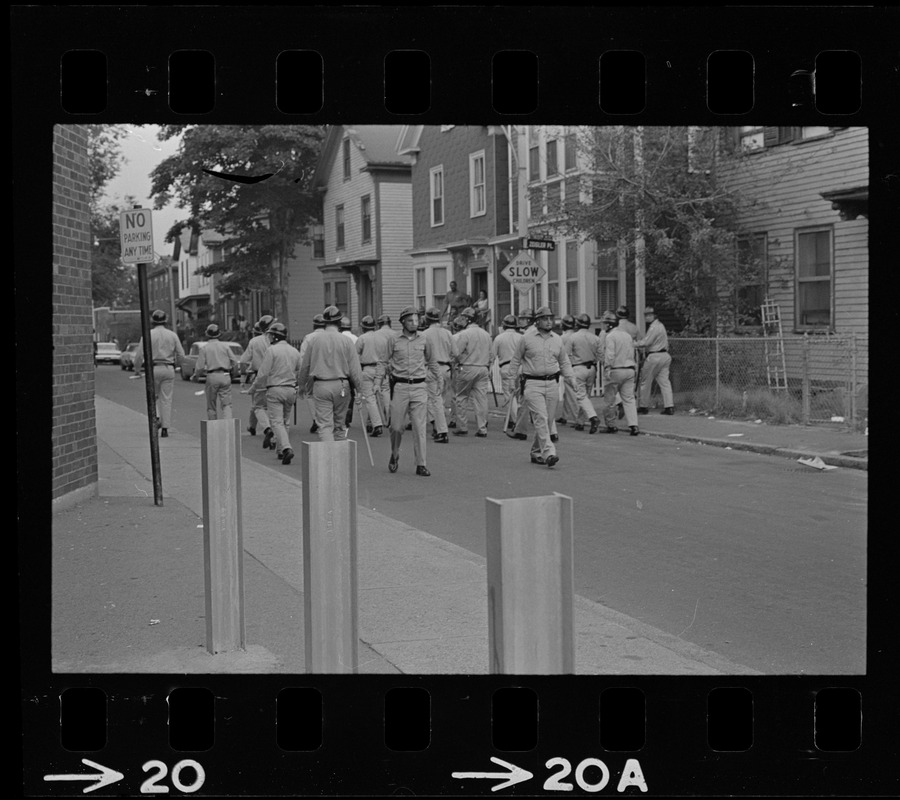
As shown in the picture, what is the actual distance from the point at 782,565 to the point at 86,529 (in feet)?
18.0

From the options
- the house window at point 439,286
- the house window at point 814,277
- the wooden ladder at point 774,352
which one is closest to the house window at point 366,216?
the house window at point 439,286

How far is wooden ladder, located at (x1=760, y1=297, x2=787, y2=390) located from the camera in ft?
50.8

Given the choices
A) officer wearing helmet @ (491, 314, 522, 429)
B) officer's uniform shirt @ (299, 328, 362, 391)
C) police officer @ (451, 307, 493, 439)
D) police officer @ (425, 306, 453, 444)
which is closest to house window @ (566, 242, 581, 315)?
officer wearing helmet @ (491, 314, 522, 429)

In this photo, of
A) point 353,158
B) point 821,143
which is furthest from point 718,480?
point 821,143

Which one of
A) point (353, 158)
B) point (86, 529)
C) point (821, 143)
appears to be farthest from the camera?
point (821, 143)

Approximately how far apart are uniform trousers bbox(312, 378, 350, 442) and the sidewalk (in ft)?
7.39

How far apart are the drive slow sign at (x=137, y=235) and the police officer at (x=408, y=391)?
4572 mm
